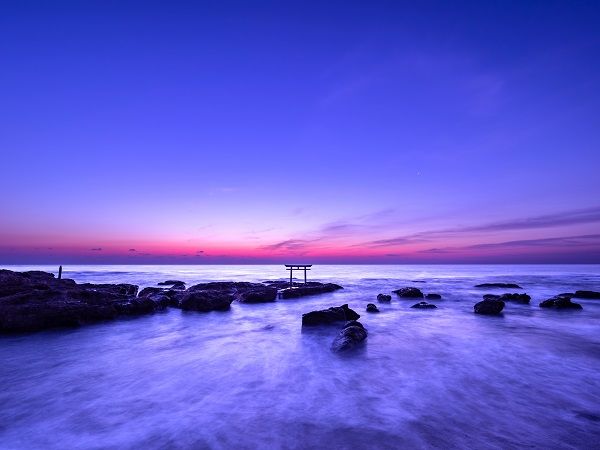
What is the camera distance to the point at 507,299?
71.1 ft

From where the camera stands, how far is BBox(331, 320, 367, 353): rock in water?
9294 mm

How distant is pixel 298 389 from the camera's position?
21.0 feet

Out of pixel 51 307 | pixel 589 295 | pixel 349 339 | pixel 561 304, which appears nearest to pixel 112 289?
pixel 51 307

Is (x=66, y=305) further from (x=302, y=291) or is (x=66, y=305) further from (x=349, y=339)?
(x=302, y=291)

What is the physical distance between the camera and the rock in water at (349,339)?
9.29 metres

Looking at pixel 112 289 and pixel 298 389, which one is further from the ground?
pixel 112 289

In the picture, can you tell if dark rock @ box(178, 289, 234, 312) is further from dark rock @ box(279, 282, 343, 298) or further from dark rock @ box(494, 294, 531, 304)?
dark rock @ box(494, 294, 531, 304)

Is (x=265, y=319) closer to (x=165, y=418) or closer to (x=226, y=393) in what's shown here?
(x=226, y=393)

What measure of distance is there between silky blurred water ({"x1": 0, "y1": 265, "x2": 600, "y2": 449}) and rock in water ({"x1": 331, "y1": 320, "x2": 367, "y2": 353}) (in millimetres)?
343

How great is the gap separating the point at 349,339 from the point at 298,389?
3.67 metres

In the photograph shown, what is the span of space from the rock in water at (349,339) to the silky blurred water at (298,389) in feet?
1.13

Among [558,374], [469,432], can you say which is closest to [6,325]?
[469,432]

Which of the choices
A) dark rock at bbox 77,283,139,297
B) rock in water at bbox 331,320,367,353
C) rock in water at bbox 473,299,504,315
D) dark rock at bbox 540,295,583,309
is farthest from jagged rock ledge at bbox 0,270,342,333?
dark rock at bbox 540,295,583,309

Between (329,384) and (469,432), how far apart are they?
2766 mm
